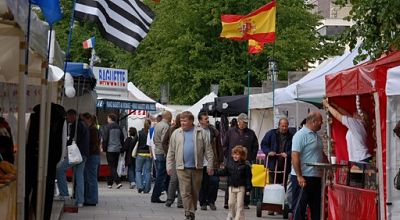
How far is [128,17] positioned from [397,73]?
15.5ft

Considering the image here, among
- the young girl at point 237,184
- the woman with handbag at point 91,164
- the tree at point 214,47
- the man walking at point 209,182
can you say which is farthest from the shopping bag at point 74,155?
the tree at point 214,47

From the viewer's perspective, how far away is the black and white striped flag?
516 inches

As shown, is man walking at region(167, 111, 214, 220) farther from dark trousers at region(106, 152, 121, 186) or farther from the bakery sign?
the bakery sign

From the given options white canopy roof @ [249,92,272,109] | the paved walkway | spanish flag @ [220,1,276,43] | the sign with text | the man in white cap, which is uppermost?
spanish flag @ [220,1,276,43]

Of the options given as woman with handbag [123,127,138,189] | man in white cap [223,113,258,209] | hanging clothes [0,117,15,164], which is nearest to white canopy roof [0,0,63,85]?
hanging clothes [0,117,15,164]

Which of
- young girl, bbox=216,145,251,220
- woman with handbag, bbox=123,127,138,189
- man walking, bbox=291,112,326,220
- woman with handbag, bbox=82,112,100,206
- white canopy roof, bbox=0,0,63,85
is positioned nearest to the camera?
white canopy roof, bbox=0,0,63,85

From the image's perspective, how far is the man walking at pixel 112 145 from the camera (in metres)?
25.2

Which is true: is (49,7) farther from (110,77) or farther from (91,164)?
(110,77)

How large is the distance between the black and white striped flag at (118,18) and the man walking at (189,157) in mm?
2126

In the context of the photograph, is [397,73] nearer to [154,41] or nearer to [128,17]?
[128,17]

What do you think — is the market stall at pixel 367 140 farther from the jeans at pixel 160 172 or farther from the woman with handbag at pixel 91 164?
the jeans at pixel 160 172

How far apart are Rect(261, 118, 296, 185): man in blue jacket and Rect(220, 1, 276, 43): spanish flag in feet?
17.6

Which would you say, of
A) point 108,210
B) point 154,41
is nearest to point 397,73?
point 108,210

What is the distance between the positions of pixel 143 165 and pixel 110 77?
849 cm
